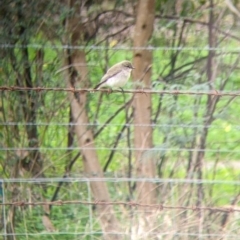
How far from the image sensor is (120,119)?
7762 millimetres

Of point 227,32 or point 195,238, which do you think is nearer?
point 195,238

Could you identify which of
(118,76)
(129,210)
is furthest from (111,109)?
(118,76)

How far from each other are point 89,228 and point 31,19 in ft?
5.75

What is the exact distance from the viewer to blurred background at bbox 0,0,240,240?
6.97 meters

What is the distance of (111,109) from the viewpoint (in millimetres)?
7512

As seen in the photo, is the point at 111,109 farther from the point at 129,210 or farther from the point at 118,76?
the point at 118,76

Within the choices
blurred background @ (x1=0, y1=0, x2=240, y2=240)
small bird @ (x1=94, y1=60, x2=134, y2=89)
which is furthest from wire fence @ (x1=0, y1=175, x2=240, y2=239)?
small bird @ (x1=94, y1=60, x2=134, y2=89)

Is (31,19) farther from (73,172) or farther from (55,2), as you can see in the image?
(73,172)

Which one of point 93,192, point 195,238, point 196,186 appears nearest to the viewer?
point 195,238

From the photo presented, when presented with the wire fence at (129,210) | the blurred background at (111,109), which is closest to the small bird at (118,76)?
the blurred background at (111,109)

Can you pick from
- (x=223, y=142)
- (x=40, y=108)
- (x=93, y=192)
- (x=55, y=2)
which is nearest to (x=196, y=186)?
(x=223, y=142)

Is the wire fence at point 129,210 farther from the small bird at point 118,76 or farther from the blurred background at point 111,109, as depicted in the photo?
the small bird at point 118,76

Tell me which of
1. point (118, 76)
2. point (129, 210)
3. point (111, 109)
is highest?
point (118, 76)

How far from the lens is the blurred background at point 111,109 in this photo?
6969 millimetres
